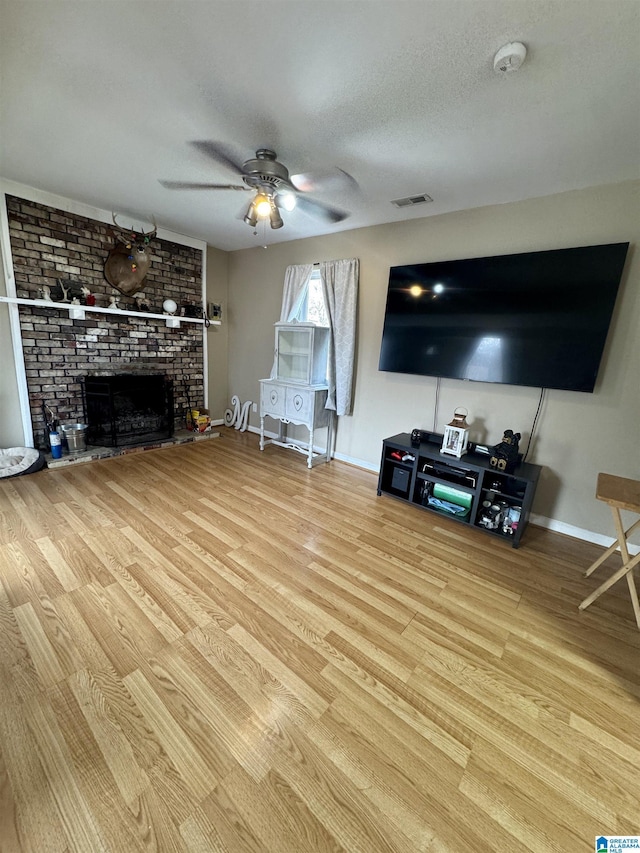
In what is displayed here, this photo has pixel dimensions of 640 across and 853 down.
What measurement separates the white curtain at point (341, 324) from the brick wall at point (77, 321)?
2.01m

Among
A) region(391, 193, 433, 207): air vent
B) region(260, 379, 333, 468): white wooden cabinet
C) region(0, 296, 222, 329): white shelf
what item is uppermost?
region(391, 193, 433, 207): air vent

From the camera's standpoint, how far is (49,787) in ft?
3.16

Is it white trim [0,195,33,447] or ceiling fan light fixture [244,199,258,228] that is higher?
ceiling fan light fixture [244,199,258,228]

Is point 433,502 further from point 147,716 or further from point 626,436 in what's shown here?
point 147,716

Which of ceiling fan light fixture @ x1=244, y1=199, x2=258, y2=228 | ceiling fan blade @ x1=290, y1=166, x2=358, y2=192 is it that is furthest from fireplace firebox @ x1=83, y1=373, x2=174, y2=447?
ceiling fan blade @ x1=290, y1=166, x2=358, y2=192

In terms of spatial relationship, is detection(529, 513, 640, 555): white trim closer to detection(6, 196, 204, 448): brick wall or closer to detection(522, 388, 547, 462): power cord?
detection(522, 388, 547, 462): power cord

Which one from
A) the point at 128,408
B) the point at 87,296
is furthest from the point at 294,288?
A: the point at 128,408

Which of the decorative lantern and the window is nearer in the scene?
the decorative lantern

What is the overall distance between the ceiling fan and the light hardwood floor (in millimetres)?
2171

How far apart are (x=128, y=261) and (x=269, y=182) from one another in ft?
8.13

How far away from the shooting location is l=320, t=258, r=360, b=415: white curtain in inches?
131

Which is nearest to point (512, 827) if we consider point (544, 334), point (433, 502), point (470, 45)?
point (433, 502)

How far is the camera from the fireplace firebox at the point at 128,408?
11.6 feet

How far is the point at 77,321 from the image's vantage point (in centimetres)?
338
